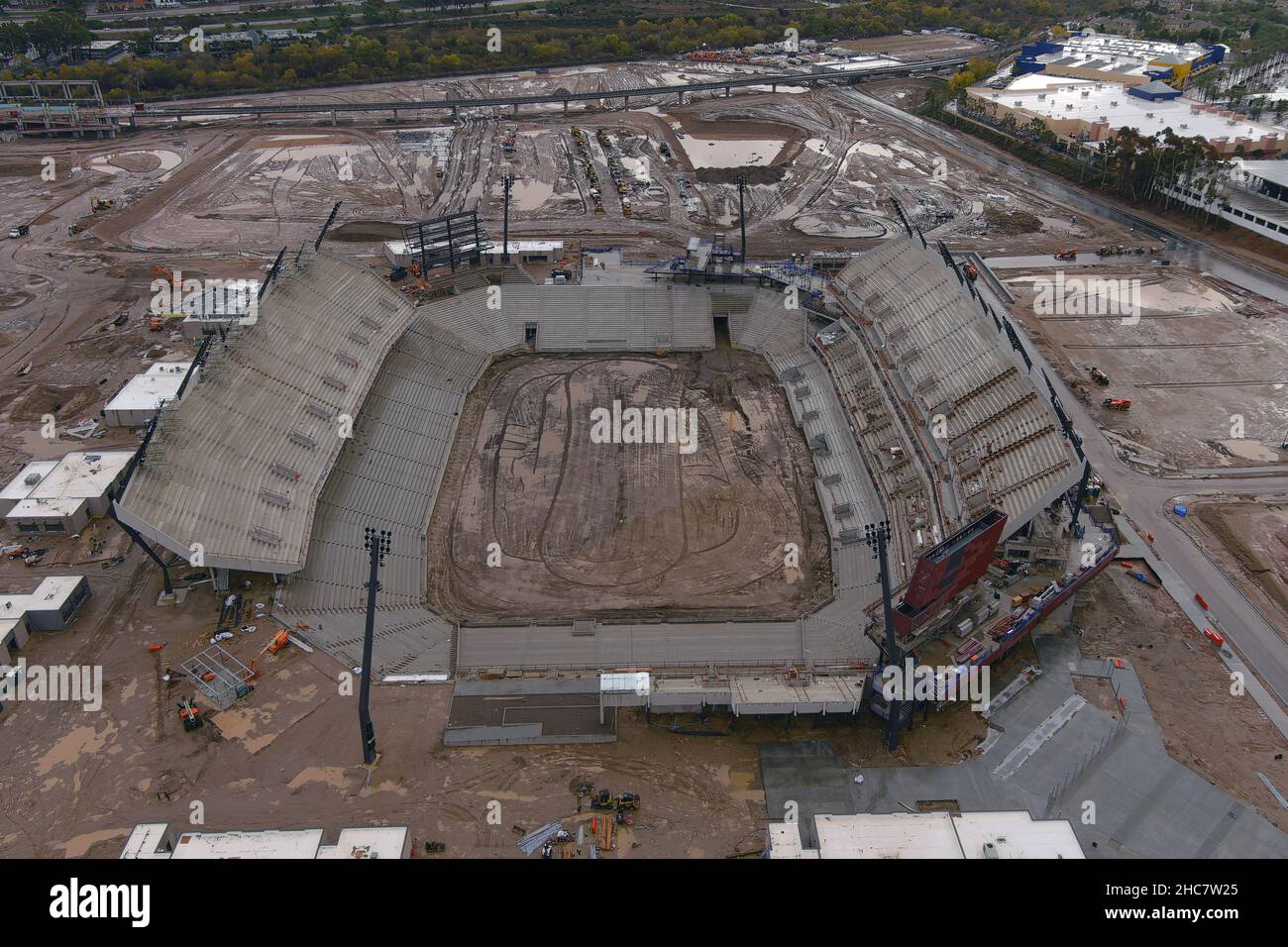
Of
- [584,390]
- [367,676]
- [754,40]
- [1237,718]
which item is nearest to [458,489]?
[584,390]

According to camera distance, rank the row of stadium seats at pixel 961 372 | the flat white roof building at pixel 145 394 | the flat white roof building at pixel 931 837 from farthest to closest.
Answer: the flat white roof building at pixel 145 394
the row of stadium seats at pixel 961 372
the flat white roof building at pixel 931 837

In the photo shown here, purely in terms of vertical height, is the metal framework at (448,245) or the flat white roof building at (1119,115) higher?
the flat white roof building at (1119,115)

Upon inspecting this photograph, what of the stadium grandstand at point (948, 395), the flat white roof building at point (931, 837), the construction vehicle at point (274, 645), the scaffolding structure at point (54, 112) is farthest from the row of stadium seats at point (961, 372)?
the scaffolding structure at point (54, 112)

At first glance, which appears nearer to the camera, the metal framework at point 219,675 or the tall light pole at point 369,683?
the tall light pole at point 369,683

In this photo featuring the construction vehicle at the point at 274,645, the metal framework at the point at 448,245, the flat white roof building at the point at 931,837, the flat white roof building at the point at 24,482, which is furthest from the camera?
the metal framework at the point at 448,245

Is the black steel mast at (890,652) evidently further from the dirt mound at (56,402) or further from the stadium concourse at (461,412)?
the dirt mound at (56,402)

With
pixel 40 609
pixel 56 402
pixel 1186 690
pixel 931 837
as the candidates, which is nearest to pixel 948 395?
pixel 1186 690

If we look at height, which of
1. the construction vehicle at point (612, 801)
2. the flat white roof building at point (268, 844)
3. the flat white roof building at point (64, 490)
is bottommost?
the construction vehicle at point (612, 801)
